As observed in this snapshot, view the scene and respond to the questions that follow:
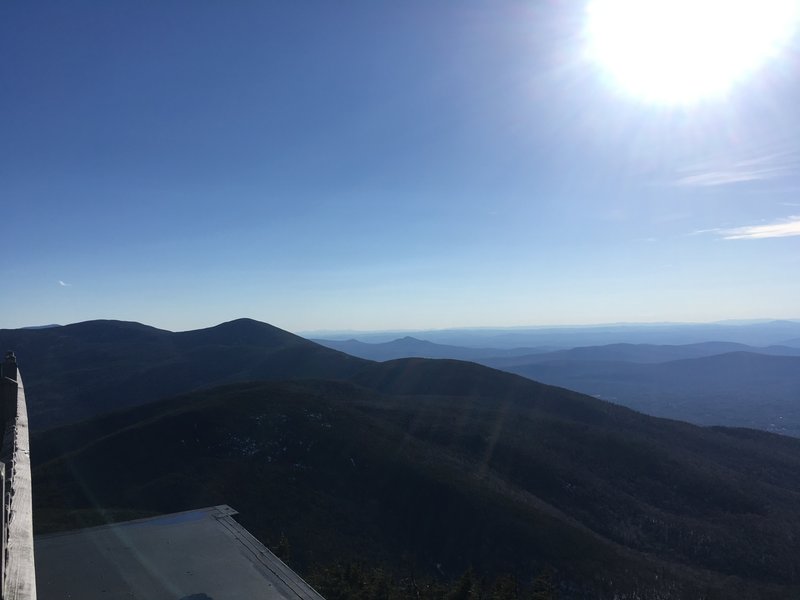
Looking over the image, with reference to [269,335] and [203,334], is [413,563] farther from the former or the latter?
[203,334]

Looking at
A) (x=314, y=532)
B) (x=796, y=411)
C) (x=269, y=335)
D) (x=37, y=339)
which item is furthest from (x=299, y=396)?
(x=796, y=411)

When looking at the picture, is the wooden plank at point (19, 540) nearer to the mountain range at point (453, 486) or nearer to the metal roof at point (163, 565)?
the metal roof at point (163, 565)

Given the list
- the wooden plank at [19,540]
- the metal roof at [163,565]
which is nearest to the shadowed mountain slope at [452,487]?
the metal roof at [163,565]

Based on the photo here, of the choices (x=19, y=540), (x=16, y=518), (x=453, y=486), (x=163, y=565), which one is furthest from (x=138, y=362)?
(x=19, y=540)

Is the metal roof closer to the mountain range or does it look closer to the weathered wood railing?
the mountain range

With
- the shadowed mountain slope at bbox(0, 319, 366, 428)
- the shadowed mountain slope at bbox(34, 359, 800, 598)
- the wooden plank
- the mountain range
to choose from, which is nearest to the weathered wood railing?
the wooden plank

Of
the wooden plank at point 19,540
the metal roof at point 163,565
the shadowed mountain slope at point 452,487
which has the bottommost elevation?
the shadowed mountain slope at point 452,487

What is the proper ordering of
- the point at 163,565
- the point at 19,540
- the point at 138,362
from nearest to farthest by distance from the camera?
the point at 19,540, the point at 163,565, the point at 138,362

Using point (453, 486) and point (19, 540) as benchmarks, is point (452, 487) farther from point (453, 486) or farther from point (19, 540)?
point (19, 540)
